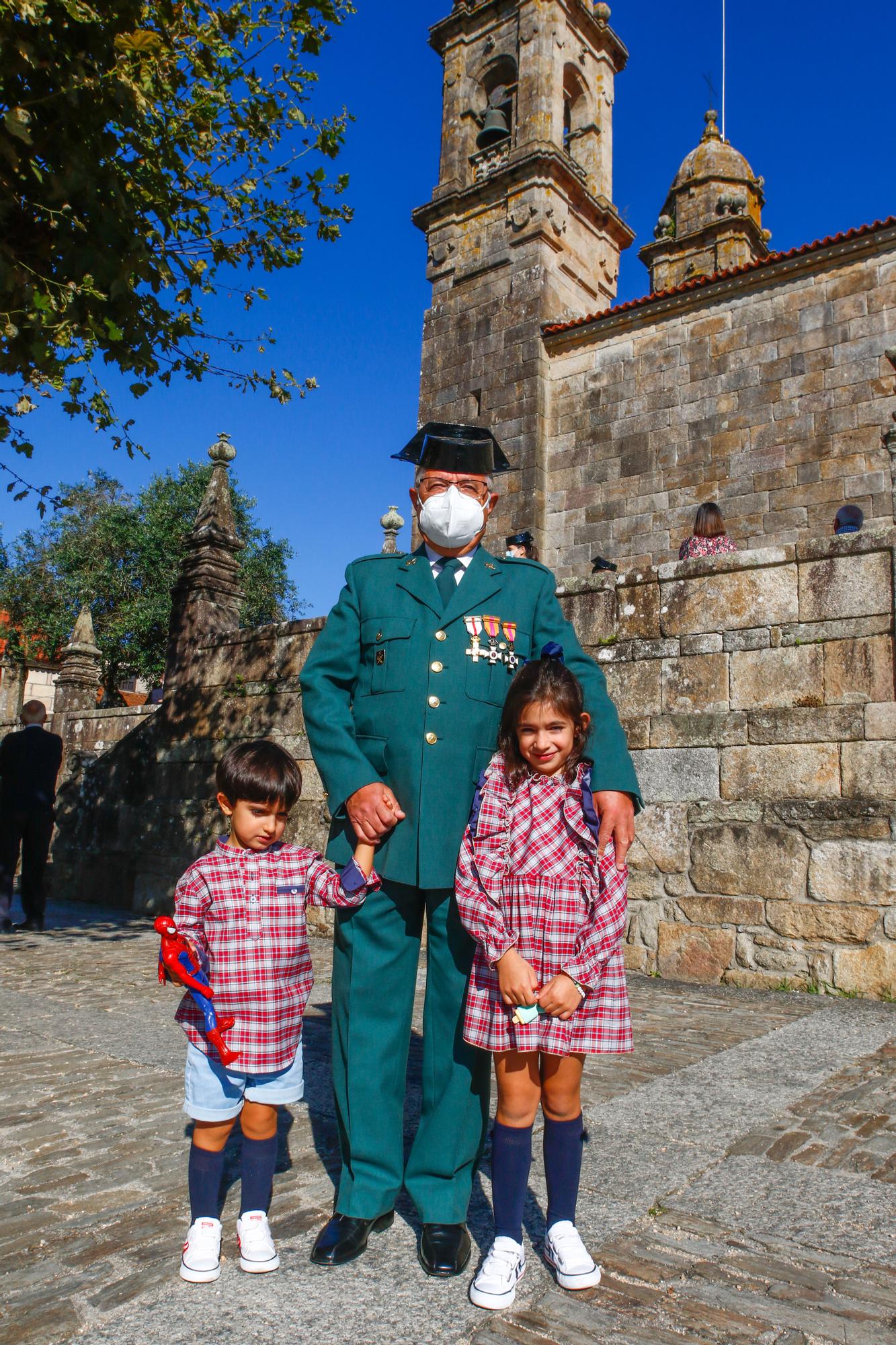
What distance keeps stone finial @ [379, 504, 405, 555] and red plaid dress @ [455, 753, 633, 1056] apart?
12641 millimetres

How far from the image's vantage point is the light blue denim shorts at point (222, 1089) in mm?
2359

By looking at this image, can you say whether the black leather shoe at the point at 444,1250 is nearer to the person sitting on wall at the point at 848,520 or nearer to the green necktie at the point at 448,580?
the green necktie at the point at 448,580

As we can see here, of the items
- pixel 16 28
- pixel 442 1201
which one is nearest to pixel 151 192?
pixel 16 28

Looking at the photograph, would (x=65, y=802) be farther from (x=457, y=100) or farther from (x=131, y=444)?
(x=457, y=100)

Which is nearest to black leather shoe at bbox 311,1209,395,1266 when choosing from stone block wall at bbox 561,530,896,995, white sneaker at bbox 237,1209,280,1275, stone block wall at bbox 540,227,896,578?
white sneaker at bbox 237,1209,280,1275

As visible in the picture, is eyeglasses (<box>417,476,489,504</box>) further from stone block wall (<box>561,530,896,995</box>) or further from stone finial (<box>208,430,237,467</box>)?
stone finial (<box>208,430,237,467</box>)

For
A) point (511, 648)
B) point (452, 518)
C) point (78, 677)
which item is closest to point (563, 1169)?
point (511, 648)

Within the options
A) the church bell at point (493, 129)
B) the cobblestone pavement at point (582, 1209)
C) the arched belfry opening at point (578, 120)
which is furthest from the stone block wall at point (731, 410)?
the cobblestone pavement at point (582, 1209)

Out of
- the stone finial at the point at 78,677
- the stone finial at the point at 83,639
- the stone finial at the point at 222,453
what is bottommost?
the stone finial at the point at 78,677

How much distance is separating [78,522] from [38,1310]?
110ft

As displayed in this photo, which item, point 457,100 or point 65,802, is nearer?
point 65,802

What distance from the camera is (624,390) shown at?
12594mm

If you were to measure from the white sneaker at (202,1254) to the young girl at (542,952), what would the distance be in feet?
2.05

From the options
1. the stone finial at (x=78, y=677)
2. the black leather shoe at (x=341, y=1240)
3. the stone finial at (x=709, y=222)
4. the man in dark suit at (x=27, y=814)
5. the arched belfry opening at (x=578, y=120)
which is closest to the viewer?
the black leather shoe at (x=341, y=1240)
